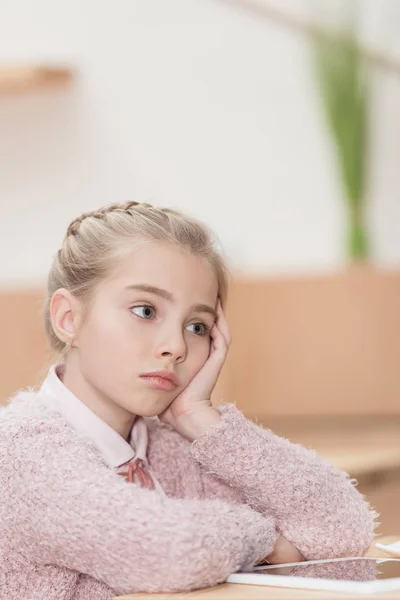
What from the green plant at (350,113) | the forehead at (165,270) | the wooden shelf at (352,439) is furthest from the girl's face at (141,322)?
the green plant at (350,113)

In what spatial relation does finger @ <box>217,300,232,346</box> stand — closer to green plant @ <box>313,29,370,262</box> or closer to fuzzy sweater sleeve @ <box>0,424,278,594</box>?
fuzzy sweater sleeve @ <box>0,424,278,594</box>

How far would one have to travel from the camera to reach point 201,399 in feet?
3.67

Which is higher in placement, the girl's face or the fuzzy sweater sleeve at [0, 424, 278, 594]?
the girl's face

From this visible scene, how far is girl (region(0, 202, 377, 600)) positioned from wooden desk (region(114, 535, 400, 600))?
0.04 ft

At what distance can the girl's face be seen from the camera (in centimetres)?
103

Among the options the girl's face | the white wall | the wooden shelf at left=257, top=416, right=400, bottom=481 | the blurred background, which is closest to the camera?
the girl's face

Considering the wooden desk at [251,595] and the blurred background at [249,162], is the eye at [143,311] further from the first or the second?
the blurred background at [249,162]

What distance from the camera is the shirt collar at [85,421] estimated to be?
104cm

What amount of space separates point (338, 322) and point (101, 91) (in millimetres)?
1114

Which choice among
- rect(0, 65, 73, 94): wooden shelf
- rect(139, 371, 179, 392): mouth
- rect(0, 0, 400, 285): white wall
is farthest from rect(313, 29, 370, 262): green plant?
rect(139, 371, 179, 392): mouth

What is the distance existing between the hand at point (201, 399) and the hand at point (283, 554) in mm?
143

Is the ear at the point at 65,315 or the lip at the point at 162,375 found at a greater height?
the ear at the point at 65,315

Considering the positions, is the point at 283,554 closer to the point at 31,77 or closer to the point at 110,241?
the point at 110,241

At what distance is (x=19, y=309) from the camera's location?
3.00 m
